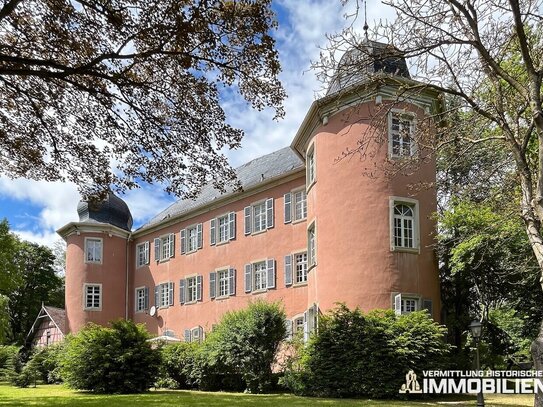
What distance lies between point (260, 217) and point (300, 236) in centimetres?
322

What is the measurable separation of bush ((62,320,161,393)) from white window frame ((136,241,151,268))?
13712mm

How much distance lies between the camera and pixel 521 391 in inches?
639

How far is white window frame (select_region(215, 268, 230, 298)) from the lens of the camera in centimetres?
2738

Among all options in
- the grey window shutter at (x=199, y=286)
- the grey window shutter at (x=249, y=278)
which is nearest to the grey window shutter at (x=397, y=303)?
the grey window shutter at (x=249, y=278)

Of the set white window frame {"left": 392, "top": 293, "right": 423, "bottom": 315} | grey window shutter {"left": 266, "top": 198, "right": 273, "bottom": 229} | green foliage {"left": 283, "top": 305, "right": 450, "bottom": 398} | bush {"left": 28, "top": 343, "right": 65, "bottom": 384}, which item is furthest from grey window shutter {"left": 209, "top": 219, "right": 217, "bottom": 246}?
white window frame {"left": 392, "top": 293, "right": 423, "bottom": 315}

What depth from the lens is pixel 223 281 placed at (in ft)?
91.4

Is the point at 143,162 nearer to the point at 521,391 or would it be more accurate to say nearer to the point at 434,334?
the point at 434,334

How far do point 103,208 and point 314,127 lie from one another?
18.6 m

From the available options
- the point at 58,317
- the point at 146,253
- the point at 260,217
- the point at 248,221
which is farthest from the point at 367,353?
the point at 58,317

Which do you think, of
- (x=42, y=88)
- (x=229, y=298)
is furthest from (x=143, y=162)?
(x=229, y=298)

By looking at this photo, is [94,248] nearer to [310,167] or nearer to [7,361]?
[7,361]

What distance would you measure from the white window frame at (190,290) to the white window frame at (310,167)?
1058 cm

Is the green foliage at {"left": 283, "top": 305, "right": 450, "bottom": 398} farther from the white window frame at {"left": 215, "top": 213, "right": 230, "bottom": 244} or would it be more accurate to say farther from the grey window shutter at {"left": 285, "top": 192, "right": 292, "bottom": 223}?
the white window frame at {"left": 215, "top": 213, "right": 230, "bottom": 244}

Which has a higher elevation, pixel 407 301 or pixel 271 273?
pixel 271 273
